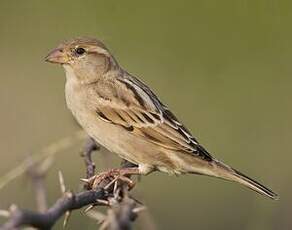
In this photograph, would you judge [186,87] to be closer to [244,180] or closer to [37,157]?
[244,180]

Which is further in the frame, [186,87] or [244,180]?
[186,87]

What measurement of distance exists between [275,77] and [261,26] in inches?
46.6

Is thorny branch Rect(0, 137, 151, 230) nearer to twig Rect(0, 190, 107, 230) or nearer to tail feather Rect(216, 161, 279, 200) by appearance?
twig Rect(0, 190, 107, 230)

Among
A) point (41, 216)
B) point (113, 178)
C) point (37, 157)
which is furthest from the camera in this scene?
point (113, 178)

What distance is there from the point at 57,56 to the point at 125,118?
1.30ft

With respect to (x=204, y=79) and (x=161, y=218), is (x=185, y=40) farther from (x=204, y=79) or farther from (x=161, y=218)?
(x=161, y=218)

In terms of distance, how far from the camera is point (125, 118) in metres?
4.33

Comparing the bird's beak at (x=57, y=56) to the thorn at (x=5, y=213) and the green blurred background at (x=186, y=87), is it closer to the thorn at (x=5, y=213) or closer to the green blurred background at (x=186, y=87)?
the green blurred background at (x=186, y=87)

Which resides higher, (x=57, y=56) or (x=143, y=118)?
(x=57, y=56)

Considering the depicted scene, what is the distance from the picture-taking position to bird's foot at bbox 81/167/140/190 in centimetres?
311

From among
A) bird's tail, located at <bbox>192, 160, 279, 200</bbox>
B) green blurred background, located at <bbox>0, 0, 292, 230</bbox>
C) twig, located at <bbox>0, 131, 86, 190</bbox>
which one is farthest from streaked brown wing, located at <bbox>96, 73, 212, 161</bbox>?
green blurred background, located at <bbox>0, 0, 292, 230</bbox>

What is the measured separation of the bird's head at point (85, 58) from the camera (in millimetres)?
4348

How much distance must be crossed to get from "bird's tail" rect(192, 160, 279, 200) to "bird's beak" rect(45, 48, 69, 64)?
0.80 meters

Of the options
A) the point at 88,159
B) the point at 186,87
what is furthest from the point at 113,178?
the point at 186,87
